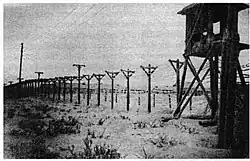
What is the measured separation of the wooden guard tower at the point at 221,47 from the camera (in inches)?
241

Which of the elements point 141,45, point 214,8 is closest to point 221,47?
point 214,8

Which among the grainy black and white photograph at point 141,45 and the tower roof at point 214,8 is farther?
the tower roof at point 214,8

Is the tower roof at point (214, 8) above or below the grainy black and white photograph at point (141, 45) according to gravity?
above

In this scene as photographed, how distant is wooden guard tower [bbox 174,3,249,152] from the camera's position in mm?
6125

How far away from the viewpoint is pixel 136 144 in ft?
21.8

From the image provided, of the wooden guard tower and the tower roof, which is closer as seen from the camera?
the wooden guard tower

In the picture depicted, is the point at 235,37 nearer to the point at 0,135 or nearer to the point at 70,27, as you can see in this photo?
the point at 70,27

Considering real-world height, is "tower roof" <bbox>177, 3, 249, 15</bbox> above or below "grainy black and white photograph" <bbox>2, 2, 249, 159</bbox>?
above

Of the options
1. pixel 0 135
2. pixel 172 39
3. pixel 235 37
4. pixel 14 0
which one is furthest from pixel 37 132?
pixel 172 39

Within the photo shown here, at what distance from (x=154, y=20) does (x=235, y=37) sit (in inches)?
128

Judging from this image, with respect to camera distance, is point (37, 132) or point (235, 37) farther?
point (37, 132)

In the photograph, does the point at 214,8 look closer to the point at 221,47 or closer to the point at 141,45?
the point at 221,47

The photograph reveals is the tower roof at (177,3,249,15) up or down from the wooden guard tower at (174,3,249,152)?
up

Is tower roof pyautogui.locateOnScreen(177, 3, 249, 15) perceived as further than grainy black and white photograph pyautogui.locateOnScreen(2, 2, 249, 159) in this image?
Yes
